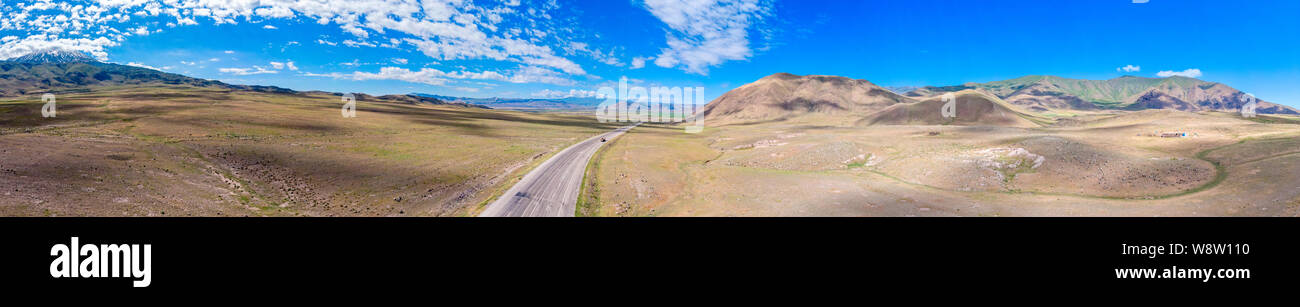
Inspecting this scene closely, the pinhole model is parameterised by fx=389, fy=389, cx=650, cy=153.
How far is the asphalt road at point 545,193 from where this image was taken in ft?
87.7

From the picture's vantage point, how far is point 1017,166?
3650cm

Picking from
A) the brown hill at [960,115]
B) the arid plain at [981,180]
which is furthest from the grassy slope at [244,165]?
the brown hill at [960,115]

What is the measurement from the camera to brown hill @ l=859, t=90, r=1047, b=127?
376 ft

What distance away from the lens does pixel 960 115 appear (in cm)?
12369

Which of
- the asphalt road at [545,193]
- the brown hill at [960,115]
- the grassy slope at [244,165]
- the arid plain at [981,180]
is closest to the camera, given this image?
the arid plain at [981,180]

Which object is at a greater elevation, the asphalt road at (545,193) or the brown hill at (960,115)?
the brown hill at (960,115)

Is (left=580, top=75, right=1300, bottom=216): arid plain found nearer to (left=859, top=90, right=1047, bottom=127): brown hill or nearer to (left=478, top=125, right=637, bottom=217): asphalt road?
(left=478, top=125, right=637, bottom=217): asphalt road

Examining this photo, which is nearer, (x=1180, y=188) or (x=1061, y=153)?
(x=1180, y=188)

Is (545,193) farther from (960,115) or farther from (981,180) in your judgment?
(960,115)

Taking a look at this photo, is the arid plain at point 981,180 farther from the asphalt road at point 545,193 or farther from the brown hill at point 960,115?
the brown hill at point 960,115

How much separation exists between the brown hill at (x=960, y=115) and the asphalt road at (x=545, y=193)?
120596 mm
